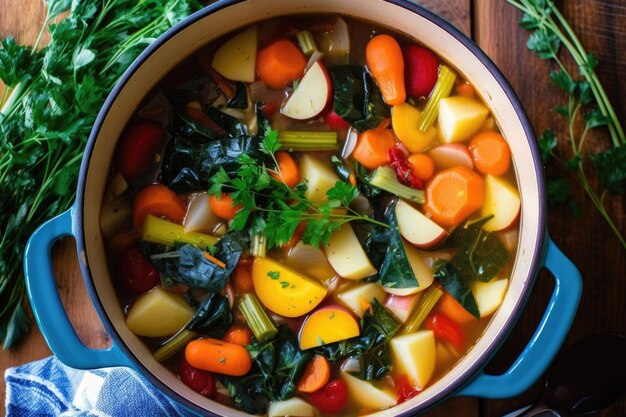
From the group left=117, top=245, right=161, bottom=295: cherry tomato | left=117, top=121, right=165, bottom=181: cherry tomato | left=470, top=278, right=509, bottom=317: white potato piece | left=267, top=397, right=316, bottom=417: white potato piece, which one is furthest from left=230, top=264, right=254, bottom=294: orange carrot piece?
left=470, top=278, right=509, bottom=317: white potato piece

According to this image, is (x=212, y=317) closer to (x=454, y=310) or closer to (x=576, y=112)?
(x=454, y=310)

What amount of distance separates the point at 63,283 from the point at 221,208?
70 cm

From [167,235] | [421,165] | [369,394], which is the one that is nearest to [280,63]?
[421,165]

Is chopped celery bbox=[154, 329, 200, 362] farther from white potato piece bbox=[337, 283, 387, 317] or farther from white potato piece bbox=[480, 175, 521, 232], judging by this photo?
white potato piece bbox=[480, 175, 521, 232]

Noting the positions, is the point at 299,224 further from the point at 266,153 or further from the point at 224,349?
the point at 224,349

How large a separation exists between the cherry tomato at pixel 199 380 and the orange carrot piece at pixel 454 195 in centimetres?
95

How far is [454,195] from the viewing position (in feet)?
8.11

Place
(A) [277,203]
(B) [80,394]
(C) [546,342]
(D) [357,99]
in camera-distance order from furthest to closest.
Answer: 1. (B) [80,394]
2. (D) [357,99]
3. (A) [277,203]
4. (C) [546,342]

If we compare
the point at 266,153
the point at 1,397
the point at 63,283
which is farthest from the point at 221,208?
the point at 1,397

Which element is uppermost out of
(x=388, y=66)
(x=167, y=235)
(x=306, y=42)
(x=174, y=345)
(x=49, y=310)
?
(x=306, y=42)

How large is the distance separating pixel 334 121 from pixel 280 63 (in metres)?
0.27

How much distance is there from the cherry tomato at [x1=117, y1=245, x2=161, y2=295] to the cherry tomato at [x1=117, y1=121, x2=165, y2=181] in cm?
27

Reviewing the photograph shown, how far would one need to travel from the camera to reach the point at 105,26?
2674 mm

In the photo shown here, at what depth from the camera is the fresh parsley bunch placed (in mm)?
2494
